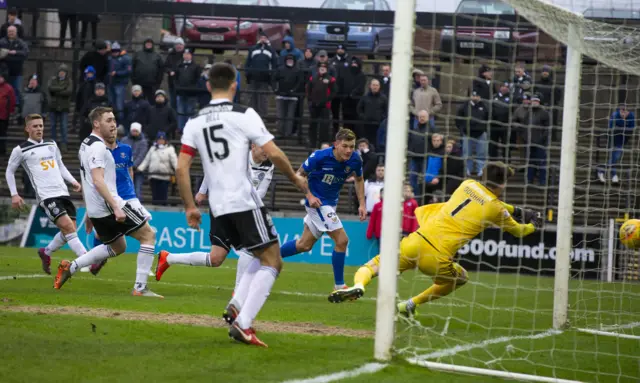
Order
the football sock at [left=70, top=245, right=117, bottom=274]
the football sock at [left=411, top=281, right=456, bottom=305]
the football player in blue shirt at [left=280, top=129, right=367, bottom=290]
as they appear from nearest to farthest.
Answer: the football sock at [left=411, top=281, right=456, bottom=305] < the football sock at [left=70, top=245, right=117, bottom=274] < the football player in blue shirt at [left=280, top=129, right=367, bottom=290]

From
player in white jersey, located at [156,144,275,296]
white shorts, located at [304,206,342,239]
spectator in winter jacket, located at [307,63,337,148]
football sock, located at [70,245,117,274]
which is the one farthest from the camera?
spectator in winter jacket, located at [307,63,337,148]

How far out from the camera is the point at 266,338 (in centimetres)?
802

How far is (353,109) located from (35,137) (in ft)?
35.8

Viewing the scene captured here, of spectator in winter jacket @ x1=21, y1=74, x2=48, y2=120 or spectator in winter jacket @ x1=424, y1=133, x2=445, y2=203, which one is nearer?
spectator in winter jacket @ x1=424, y1=133, x2=445, y2=203

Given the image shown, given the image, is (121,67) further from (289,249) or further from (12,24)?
(289,249)

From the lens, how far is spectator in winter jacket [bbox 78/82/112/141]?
2205 cm

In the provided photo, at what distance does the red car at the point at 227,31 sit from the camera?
25.5 metres

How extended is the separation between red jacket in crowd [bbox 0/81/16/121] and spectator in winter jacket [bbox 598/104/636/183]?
14.0m

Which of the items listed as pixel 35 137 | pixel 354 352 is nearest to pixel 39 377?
pixel 354 352

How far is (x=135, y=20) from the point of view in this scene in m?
27.7

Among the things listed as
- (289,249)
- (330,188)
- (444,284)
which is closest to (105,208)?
(289,249)

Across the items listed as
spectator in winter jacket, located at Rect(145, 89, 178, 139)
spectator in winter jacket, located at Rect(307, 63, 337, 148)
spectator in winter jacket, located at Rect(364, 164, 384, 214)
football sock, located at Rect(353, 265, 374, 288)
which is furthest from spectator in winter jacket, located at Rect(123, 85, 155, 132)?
football sock, located at Rect(353, 265, 374, 288)

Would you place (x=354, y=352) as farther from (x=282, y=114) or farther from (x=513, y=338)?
(x=282, y=114)

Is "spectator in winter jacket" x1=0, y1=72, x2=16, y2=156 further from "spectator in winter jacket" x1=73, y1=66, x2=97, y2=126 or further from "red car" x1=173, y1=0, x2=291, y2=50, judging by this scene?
"red car" x1=173, y1=0, x2=291, y2=50
